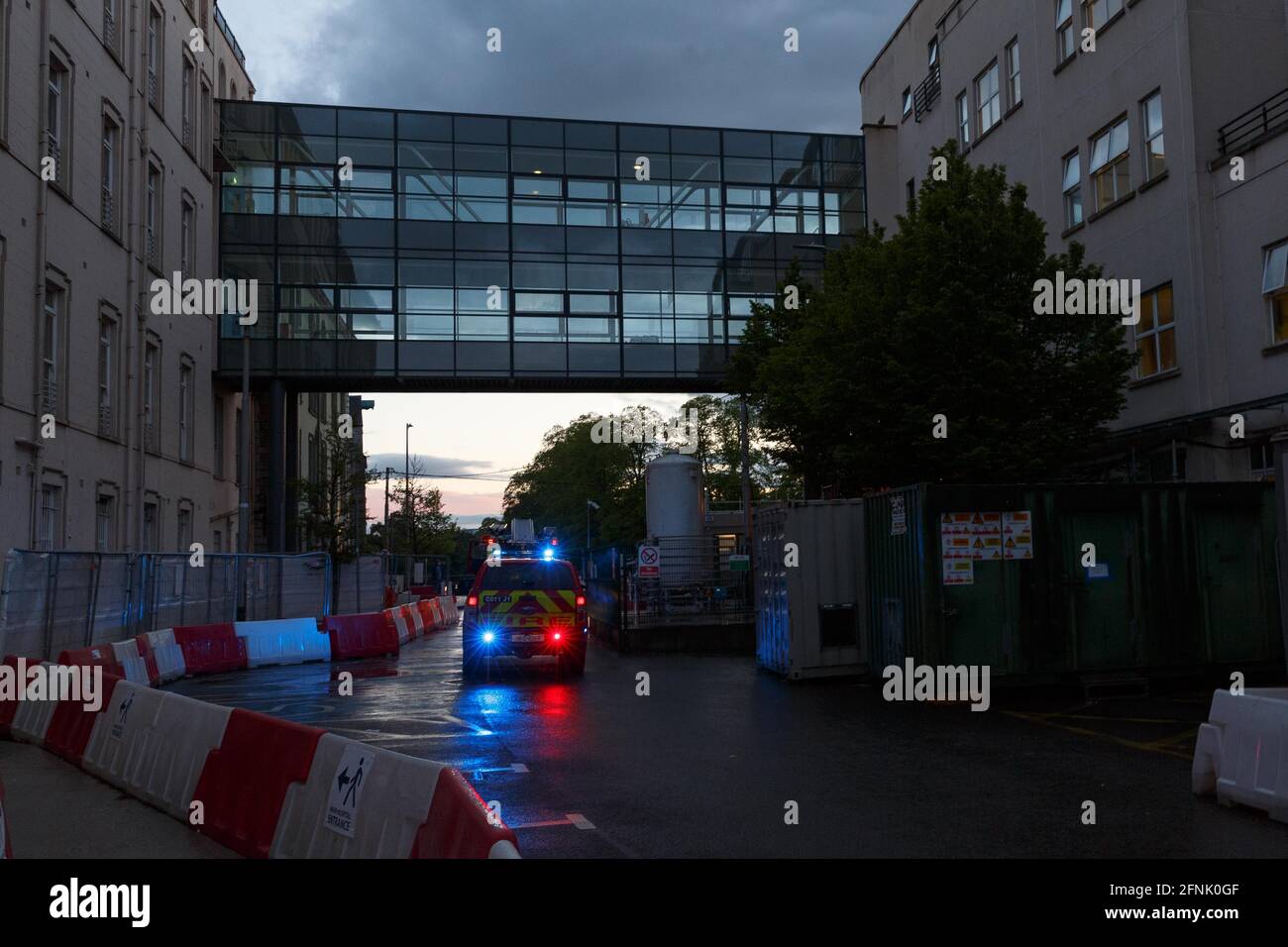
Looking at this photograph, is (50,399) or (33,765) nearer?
(33,765)

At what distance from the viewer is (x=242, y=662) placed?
2080cm

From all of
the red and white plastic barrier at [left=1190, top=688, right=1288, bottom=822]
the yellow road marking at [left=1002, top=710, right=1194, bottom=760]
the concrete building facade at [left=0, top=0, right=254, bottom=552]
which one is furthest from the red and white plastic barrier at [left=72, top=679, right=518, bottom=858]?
the concrete building facade at [left=0, top=0, right=254, bottom=552]

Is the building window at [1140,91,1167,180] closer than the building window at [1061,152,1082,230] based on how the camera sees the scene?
Yes

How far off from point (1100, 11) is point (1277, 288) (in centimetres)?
828

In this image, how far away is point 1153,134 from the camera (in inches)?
861

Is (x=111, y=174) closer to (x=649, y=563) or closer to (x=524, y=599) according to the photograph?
(x=649, y=563)

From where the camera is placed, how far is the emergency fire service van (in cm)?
1806

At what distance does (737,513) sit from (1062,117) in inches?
624

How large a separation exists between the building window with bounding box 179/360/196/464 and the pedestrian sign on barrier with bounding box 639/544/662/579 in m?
14.4

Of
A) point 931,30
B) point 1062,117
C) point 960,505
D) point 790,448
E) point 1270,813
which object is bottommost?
point 1270,813

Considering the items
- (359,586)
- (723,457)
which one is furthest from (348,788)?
(723,457)

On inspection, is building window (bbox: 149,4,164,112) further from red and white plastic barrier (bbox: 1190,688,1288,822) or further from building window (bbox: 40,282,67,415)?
red and white plastic barrier (bbox: 1190,688,1288,822)

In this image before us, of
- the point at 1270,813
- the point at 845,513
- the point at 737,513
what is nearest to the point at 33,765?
the point at 1270,813
